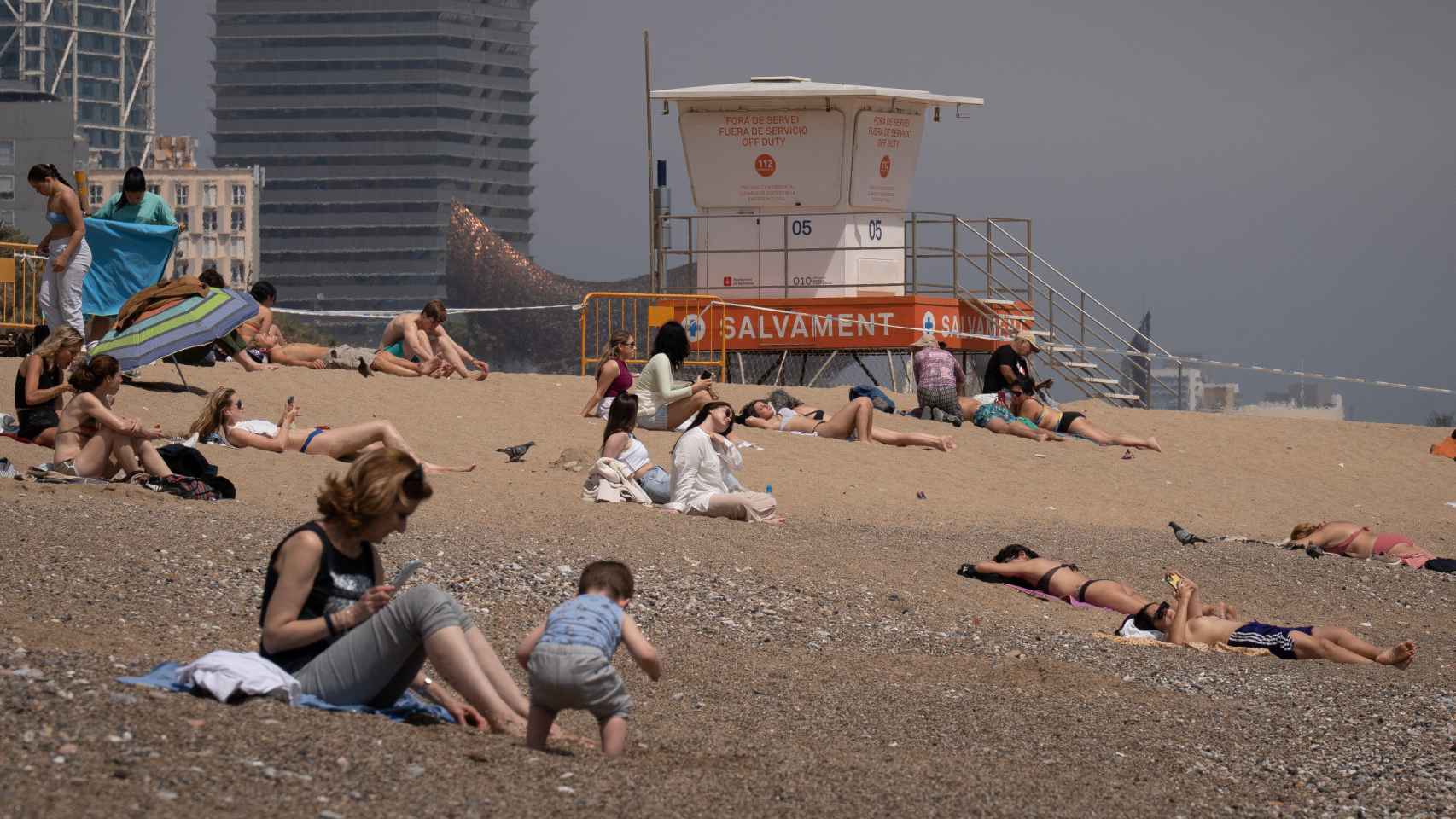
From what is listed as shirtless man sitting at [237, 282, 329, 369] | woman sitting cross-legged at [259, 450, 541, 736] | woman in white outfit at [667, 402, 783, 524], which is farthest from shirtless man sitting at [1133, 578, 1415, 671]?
shirtless man sitting at [237, 282, 329, 369]

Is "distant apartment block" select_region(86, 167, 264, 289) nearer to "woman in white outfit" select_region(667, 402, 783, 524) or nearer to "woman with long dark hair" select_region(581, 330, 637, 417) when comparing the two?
"woman with long dark hair" select_region(581, 330, 637, 417)

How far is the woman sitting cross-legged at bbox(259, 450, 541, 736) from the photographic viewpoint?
222 inches

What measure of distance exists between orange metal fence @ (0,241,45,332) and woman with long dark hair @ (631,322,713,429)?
5.53 meters

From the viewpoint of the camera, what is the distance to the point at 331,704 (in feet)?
18.7

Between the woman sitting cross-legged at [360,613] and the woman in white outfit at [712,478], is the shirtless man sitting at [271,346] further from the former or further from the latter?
the woman sitting cross-legged at [360,613]

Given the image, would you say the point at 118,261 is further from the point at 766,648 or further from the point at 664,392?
the point at 766,648

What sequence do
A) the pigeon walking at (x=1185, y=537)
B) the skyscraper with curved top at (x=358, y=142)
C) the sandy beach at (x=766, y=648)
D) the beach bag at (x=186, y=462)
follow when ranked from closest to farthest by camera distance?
the sandy beach at (x=766, y=648)
the beach bag at (x=186, y=462)
the pigeon walking at (x=1185, y=537)
the skyscraper with curved top at (x=358, y=142)

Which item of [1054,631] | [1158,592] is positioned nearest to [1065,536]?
[1158,592]

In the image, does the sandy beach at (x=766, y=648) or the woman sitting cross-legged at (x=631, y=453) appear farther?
the woman sitting cross-legged at (x=631, y=453)

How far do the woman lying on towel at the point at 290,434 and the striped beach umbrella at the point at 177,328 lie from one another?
116cm

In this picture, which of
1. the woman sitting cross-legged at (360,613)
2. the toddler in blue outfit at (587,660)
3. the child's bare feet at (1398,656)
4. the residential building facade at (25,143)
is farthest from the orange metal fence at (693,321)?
the residential building facade at (25,143)

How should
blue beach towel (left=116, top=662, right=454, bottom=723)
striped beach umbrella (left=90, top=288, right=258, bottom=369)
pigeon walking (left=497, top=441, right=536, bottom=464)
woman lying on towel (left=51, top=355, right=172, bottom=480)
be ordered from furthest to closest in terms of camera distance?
striped beach umbrella (left=90, top=288, right=258, bottom=369) → pigeon walking (left=497, top=441, right=536, bottom=464) → woman lying on towel (left=51, top=355, right=172, bottom=480) → blue beach towel (left=116, top=662, right=454, bottom=723)

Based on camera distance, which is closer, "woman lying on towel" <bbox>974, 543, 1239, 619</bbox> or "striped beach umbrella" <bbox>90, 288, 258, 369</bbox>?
"woman lying on towel" <bbox>974, 543, 1239, 619</bbox>

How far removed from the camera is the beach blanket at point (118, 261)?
14.8 m
